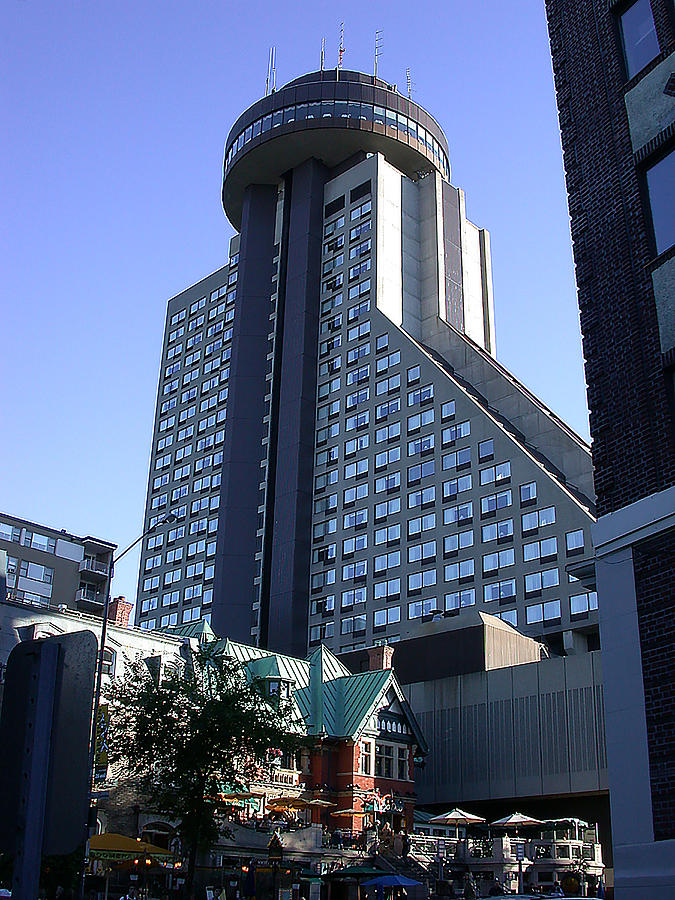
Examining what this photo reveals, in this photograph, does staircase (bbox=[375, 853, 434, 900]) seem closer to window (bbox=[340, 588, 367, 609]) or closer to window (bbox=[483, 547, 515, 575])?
window (bbox=[483, 547, 515, 575])

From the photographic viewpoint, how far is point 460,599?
3999 inches

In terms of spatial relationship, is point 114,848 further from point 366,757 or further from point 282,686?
point 282,686

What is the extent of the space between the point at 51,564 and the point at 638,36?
89.6m

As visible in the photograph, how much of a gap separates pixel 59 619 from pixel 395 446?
2260 inches

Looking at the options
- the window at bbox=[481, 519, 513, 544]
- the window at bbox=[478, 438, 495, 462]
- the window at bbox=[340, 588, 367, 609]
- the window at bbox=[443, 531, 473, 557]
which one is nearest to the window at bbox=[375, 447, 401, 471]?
the window at bbox=[478, 438, 495, 462]

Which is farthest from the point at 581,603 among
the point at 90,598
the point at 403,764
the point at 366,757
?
the point at 90,598

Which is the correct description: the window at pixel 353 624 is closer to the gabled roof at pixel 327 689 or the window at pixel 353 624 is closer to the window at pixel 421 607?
the window at pixel 421 607

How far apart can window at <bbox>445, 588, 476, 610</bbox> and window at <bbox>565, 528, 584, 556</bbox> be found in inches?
466

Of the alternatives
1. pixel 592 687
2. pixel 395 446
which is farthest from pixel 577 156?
pixel 395 446

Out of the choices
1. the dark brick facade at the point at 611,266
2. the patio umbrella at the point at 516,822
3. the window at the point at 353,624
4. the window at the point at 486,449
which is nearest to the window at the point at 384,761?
the patio umbrella at the point at 516,822

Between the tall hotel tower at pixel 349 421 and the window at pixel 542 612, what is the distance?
0.18m

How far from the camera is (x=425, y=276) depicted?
133375 millimetres

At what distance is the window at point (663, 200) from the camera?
808 inches

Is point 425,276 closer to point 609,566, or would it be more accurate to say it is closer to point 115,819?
point 115,819
